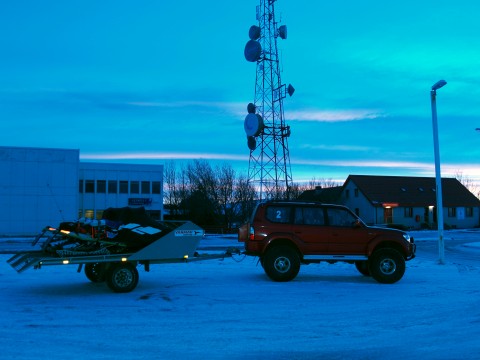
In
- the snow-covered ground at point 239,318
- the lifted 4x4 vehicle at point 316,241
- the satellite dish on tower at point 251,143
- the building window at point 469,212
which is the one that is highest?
the satellite dish on tower at point 251,143

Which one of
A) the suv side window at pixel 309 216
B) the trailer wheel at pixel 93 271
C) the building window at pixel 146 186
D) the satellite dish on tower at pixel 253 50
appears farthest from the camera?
the building window at pixel 146 186

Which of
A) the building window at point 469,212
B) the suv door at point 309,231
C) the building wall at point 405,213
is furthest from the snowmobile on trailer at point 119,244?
the building window at point 469,212

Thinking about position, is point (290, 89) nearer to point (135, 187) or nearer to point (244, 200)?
point (244, 200)

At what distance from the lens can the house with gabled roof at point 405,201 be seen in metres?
62.8

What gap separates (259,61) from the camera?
38594mm

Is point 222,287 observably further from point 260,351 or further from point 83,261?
point 260,351

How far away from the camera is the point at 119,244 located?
1184 centimetres

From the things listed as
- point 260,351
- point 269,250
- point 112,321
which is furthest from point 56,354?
point 269,250

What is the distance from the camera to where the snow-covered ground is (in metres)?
7.13

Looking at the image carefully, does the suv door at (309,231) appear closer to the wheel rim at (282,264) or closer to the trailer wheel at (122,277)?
the wheel rim at (282,264)

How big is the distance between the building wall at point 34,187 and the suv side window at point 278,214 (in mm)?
41074

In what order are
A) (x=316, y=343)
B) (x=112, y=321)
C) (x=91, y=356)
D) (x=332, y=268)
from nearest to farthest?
(x=91, y=356) → (x=316, y=343) → (x=112, y=321) → (x=332, y=268)

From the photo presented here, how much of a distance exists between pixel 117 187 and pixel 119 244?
52157 millimetres

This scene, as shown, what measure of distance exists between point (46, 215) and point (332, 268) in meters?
41.1
